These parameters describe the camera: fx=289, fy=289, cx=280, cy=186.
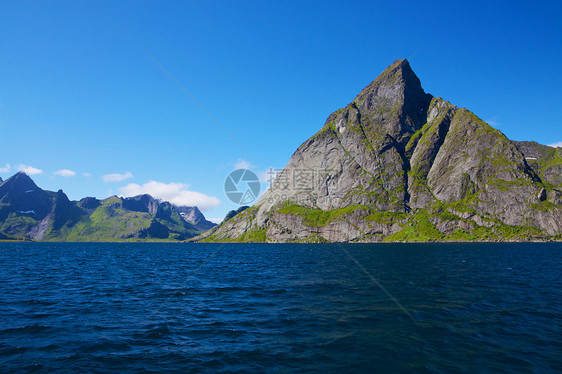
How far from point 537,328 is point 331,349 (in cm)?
1614

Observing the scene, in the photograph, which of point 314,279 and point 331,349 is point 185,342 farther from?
point 314,279

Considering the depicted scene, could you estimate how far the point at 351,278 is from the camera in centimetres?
4428

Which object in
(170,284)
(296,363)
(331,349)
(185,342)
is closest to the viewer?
(296,363)

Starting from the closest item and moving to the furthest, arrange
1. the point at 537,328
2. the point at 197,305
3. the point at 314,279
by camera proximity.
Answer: the point at 537,328, the point at 197,305, the point at 314,279

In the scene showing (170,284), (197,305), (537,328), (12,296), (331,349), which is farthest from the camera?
(170,284)

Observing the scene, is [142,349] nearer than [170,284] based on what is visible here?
Yes

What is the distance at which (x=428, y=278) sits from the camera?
143 feet

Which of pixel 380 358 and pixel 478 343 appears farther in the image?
pixel 478 343

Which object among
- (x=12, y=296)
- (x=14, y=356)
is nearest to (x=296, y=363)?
(x=14, y=356)

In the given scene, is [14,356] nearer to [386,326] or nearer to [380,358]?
[380,358]

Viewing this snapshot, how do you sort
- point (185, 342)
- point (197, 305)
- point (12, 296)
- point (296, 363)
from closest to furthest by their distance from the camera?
point (296, 363) → point (185, 342) → point (197, 305) → point (12, 296)

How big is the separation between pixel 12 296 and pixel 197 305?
2210 cm

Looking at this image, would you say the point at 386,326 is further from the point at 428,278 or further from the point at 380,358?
the point at 428,278

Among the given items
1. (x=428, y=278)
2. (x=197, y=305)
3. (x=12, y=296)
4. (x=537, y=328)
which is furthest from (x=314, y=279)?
(x=12, y=296)
